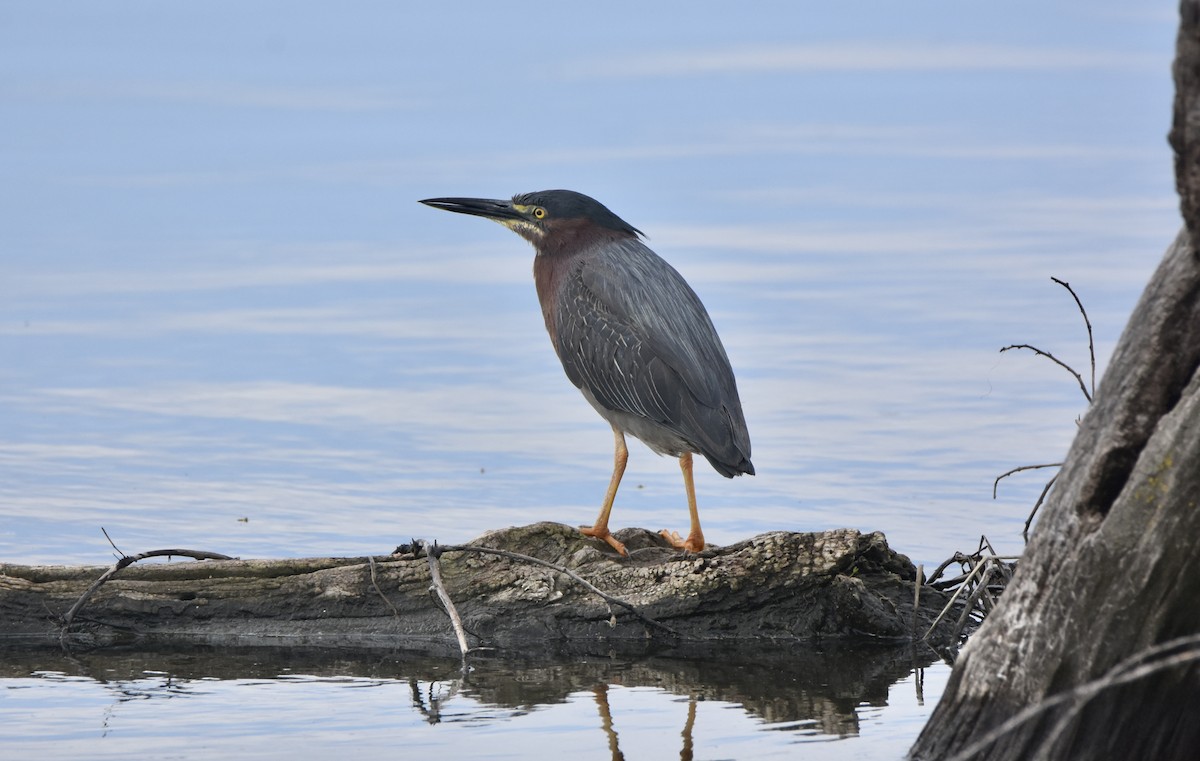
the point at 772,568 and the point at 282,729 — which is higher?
the point at 772,568

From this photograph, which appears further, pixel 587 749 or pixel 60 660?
pixel 60 660

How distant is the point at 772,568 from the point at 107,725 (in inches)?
95.4

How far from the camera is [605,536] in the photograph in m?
7.56

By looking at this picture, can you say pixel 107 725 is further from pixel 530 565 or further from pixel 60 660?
pixel 530 565

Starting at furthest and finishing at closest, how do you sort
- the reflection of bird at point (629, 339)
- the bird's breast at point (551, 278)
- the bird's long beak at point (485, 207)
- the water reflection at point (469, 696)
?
the bird's long beak at point (485, 207), the bird's breast at point (551, 278), the reflection of bird at point (629, 339), the water reflection at point (469, 696)

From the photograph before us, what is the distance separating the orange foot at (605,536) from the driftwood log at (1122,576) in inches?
112

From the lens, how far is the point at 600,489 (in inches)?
395

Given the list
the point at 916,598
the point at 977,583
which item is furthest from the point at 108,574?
the point at 977,583

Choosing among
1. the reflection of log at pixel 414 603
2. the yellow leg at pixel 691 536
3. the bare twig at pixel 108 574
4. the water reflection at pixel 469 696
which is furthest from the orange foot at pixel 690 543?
the bare twig at pixel 108 574

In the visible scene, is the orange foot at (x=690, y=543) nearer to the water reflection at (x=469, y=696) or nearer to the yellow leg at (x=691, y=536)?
the yellow leg at (x=691, y=536)

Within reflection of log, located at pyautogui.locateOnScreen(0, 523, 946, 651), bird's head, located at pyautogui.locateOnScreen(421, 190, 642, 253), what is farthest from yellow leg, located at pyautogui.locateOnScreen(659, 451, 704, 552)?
bird's head, located at pyautogui.locateOnScreen(421, 190, 642, 253)

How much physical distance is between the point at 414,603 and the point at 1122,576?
323 cm

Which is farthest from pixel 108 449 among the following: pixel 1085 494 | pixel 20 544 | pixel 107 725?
pixel 1085 494

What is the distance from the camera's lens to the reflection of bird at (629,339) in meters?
7.86
